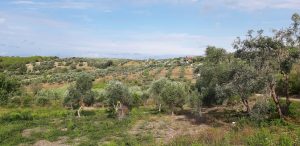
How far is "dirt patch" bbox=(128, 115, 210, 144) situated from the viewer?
126ft

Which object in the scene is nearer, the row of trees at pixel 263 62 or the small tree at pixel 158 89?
the row of trees at pixel 263 62

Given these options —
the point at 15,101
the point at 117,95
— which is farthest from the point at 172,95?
the point at 15,101

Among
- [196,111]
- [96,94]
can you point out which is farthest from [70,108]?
[196,111]

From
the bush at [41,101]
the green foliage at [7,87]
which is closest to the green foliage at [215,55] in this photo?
the bush at [41,101]

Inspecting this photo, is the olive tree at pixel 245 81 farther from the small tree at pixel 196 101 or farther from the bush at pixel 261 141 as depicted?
the bush at pixel 261 141

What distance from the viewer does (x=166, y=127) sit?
42.8 metres

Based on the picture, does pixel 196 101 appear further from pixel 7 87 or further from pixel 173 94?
pixel 7 87

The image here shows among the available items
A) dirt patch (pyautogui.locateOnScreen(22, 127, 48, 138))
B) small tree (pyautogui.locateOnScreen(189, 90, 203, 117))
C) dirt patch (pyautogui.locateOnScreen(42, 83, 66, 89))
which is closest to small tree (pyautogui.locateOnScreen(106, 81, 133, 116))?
small tree (pyautogui.locateOnScreen(189, 90, 203, 117))

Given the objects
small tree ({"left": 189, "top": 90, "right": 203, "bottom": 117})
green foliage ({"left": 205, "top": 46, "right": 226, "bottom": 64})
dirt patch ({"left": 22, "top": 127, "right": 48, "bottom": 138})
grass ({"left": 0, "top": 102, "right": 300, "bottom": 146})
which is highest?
green foliage ({"left": 205, "top": 46, "right": 226, "bottom": 64})

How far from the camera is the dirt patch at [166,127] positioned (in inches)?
1512

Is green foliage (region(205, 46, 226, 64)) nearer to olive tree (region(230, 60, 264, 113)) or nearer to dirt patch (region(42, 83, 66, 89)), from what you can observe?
olive tree (region(230, 60, 264, 113))

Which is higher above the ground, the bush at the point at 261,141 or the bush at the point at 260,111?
the bush at the point at 261,141

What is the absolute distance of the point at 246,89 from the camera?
41.3m

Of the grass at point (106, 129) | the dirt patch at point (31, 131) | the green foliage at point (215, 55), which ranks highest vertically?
the green foliage at point (215, 55)
